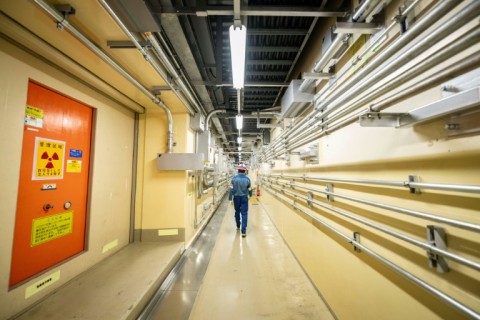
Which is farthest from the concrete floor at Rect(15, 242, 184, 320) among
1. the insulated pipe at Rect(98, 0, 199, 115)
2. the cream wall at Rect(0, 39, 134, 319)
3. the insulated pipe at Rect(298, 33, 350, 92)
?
the insulated pipe at Rect(298, 33, 350, 92)

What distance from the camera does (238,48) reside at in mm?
1625

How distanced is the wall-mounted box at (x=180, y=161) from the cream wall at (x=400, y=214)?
5.97 feet

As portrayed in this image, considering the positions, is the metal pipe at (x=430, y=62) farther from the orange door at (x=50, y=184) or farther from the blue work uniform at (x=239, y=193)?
the blue work uniform at (x=239, y=193)

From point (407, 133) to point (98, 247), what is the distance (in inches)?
124

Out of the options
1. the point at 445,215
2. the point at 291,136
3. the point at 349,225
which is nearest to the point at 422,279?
the point at 445,215

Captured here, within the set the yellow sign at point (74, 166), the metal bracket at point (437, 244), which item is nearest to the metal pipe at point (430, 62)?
the metal bracket at point (437, 244)

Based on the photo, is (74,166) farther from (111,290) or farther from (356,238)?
(356,238)

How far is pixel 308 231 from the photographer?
2.38 m

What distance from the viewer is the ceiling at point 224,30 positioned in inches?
59.9

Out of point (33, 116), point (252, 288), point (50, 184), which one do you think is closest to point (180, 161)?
A: point (50, 184)

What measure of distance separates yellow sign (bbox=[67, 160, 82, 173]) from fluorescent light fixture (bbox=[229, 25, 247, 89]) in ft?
6.40

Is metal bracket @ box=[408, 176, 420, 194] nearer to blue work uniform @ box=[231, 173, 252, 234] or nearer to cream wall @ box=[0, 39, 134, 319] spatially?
cream wall @ box=[0, 39, 134, 319]

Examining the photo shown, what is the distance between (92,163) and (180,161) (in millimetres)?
1076

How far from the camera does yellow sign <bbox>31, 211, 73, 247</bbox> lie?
1610 millimetres
